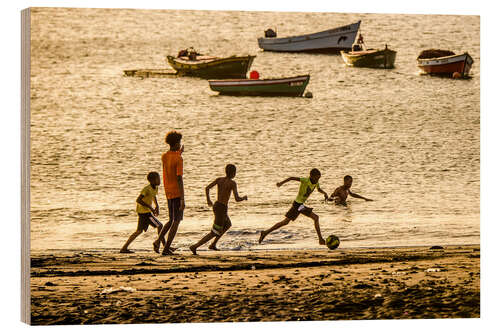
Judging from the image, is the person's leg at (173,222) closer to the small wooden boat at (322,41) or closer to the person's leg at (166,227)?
the person's leg at (166,227)

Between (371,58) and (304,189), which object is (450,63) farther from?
(304,189)

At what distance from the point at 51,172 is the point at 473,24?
195 inches

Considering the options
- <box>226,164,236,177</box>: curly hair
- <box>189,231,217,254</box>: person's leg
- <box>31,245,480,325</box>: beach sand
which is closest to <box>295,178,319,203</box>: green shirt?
<box>31,245,480,325</box>: beach sand

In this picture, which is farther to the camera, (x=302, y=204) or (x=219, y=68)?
(x=219, y=68)

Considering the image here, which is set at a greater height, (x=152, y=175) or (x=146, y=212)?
(x=152, y=175)

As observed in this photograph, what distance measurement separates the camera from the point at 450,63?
1216cm

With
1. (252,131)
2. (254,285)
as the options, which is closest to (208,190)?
(252,131)

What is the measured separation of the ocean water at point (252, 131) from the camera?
37.0 feet

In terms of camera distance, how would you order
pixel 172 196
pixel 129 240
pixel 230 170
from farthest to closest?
pixel 230 170 → pixel 172 196 → pixel 129 240

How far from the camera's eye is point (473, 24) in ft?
40.0

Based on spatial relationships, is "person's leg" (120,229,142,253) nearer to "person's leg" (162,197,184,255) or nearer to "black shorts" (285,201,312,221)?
"person's leg" (162,197,184,255)

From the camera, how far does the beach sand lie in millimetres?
10930

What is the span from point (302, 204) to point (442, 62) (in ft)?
7.48

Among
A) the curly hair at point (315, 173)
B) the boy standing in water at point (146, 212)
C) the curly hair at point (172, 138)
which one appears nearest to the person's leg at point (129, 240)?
the boy standing in water at point (146, 212)
